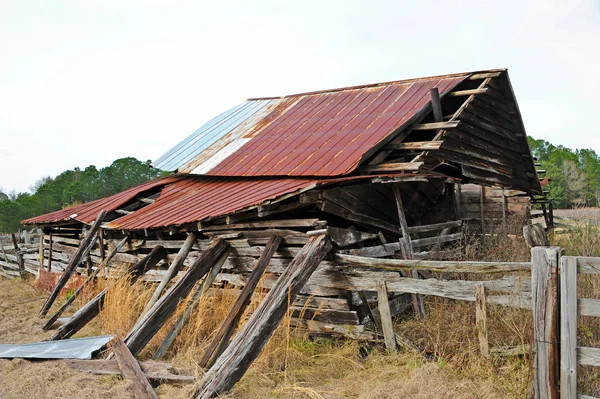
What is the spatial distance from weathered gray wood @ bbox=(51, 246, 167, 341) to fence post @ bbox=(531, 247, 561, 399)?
21.0ft

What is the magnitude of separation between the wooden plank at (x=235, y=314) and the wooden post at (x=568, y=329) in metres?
3.68

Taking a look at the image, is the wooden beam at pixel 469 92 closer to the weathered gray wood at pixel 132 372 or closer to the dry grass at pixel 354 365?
the dry grass at pixel 354 365

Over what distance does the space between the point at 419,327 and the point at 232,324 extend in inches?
96.5

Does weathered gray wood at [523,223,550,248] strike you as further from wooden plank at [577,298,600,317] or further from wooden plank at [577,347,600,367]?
wooden plank at [577,347,600,367]

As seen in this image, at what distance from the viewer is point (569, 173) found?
45438mm

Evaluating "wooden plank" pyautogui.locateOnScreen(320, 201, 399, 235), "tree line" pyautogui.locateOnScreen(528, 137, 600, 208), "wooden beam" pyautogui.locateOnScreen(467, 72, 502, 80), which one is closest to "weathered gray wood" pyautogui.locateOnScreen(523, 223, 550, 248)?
"wooden plank" pyautogui.locateOnScreen(320, 201, 399, 235)

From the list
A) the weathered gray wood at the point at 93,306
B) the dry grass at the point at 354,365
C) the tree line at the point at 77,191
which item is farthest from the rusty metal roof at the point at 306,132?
the tree line at the point at 77,191

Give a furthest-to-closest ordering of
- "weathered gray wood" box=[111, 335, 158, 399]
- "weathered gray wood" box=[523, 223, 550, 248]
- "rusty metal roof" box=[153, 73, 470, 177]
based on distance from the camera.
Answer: "rusty metal roof" box=[153, 73, 470, 177]
"weathered gray wood" box=[523, 223, 550, 248]
"weathered gray wood" box=[111, 335, 158, 399]

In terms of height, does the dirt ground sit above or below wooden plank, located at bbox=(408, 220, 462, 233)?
below

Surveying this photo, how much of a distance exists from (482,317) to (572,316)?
102cm

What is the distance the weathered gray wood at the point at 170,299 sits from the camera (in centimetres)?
654

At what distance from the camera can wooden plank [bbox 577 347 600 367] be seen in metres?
4.32

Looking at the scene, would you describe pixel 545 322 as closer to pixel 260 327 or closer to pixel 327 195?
pixel 260 327

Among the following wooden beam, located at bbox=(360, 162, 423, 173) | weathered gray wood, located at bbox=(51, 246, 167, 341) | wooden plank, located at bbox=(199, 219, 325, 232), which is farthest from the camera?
wooden beam, located at bbox=(360, 162, 423, 173)
